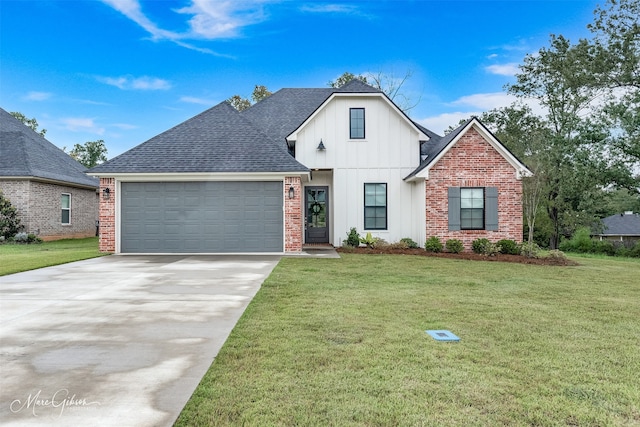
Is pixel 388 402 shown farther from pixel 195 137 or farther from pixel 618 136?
pixel 618 136

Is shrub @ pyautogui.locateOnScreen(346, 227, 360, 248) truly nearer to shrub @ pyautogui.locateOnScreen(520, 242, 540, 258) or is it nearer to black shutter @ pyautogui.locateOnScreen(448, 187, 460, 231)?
black shutter @ pyautogui.locateOnScreen(448, 187, 460, 231)

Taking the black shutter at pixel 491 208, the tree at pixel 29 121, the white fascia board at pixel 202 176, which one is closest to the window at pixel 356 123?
the white fascia board at pixel 202 176

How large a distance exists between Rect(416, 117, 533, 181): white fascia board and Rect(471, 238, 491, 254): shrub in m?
2.69

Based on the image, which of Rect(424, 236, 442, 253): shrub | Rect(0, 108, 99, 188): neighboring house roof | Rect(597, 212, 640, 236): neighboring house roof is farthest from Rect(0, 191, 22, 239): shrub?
Rect(597, 212, 640, 236): neighboring house roof

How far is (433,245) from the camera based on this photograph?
14.9 m

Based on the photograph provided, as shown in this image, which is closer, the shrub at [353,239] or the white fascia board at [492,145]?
the white fascia board at [492,145]

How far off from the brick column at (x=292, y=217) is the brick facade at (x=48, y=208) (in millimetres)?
13357

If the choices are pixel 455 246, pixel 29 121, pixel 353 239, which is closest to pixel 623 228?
pixel 455 246

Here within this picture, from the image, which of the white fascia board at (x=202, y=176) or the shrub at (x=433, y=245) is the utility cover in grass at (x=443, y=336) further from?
the shrub at (x=433, y=245)

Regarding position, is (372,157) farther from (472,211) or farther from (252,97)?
(252,97)

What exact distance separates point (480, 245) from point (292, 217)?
21.4 feet

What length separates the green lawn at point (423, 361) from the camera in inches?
114

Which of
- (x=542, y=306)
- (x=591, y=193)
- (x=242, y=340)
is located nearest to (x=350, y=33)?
(x=591, y=193)

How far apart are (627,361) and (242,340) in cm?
370
